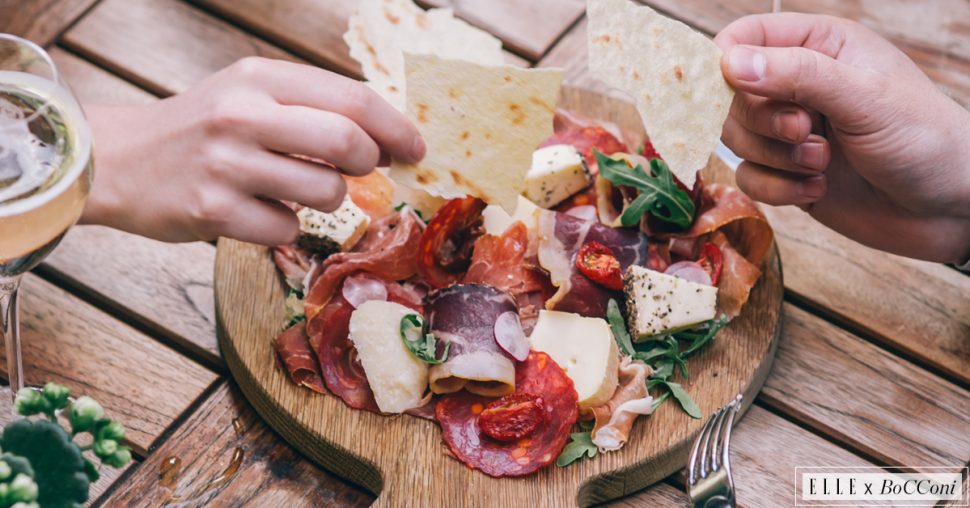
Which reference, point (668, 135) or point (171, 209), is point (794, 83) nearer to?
point (668, 135)

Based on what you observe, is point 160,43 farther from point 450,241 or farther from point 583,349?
point 583,349

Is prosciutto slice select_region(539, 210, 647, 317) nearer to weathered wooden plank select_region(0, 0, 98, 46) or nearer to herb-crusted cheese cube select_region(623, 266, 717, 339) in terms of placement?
herb-crusted cheese cube select_region(623, 266, 717, 339)

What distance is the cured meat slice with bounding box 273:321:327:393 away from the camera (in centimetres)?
159

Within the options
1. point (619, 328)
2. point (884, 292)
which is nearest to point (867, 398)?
point (884, 292)

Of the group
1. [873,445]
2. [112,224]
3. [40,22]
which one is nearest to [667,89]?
[873,445]

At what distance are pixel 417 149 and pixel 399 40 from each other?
0.41m

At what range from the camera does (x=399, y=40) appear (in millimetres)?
1811

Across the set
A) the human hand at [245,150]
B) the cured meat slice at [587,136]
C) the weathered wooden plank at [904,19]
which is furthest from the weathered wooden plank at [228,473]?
the weathered wooden plank at [904,19]

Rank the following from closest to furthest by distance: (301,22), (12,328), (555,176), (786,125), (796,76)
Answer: (12,328) < (796,76) < (786,125) < (555,176) < (301,22)

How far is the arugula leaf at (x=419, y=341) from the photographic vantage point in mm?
1533

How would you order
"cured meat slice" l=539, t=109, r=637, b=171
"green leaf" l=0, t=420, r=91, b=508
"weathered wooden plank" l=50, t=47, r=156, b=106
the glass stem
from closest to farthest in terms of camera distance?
1. "green leaf" l=0, t=420, r=91, b=508
2. the glass stem
3. "cured meat slice" l=539, t=109, r=637, b=171
4. "weathered wooden plank" l=50, t=47, r=156, b=106

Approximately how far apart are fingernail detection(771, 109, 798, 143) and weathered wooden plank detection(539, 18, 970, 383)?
0.35 meters

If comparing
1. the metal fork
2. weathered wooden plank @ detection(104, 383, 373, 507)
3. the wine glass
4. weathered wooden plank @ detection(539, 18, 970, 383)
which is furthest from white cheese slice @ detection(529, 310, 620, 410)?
the wine glass

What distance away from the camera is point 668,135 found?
1.53 meters
